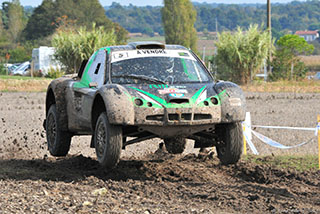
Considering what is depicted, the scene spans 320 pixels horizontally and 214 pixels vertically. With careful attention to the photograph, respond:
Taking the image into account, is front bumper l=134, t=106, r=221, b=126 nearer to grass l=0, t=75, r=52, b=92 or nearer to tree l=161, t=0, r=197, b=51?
grass l=0, t=75, r=52, b=92

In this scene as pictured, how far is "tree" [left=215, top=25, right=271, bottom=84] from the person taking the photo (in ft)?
134

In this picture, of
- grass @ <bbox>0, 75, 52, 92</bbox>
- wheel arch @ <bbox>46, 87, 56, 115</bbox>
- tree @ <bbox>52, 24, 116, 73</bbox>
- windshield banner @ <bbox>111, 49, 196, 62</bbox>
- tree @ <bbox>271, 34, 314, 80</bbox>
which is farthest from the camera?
tree @ <bbox>271, 34, 314, 80</bbox>

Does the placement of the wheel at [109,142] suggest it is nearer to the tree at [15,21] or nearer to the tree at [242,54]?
the tree at [242,54]

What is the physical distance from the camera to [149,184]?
8477 mm

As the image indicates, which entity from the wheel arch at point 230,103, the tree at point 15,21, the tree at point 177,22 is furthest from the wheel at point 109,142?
the tree at point 15,21

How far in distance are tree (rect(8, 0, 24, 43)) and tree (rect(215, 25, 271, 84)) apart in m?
94.0

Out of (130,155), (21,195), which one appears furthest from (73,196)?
(130,155)

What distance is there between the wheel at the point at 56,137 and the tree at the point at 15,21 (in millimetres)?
121963

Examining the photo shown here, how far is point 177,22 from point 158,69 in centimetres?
9753

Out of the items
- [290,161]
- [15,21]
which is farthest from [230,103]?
[15,21]

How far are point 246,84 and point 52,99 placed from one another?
30487 mm

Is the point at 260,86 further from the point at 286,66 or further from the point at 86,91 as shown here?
the point at 86,91

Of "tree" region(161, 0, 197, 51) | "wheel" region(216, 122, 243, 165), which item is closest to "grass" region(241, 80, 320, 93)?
"wheel" region(216, 122, 243, 165)

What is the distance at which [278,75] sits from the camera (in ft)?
148
